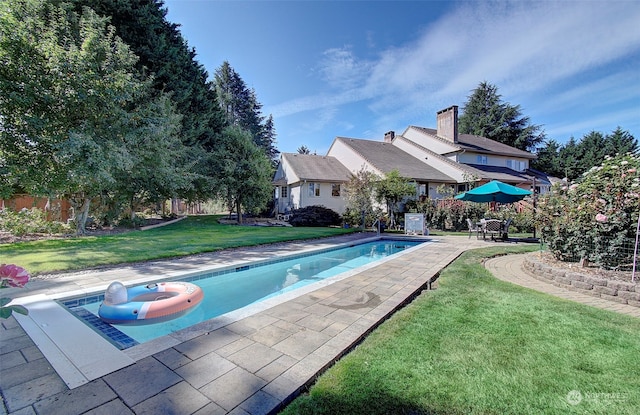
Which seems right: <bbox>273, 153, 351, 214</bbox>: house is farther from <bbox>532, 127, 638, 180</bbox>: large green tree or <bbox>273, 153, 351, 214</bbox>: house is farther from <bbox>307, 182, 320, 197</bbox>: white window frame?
<bbox>532, 127, 638, 180</bbox>: large green tree

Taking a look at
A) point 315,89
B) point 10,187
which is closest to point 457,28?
point 315,89

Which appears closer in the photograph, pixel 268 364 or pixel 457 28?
pixel 268 364

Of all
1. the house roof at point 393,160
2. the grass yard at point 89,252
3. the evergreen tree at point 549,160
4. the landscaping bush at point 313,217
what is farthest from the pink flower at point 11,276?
the evergreen tree at point 549,160

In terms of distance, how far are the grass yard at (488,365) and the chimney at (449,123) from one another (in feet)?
75.9

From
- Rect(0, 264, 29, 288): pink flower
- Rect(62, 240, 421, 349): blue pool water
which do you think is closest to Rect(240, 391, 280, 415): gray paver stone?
Rect(0, 264, 29, 288): pink flower

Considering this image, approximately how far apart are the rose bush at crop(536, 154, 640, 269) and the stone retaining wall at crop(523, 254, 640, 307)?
73cm

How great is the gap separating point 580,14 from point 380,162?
14.0 m

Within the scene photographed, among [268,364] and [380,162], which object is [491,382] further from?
[380,162]

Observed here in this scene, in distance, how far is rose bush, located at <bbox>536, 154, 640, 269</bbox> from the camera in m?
5.21

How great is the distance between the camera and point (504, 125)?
121 ft

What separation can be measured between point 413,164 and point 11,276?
78.7 feet

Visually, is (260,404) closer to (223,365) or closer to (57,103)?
(223,365)

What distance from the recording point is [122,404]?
1950 millimetres

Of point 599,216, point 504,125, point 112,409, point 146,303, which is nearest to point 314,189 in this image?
point 599,216
